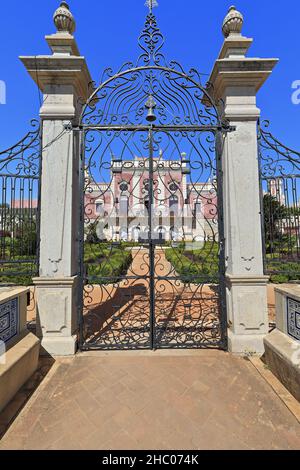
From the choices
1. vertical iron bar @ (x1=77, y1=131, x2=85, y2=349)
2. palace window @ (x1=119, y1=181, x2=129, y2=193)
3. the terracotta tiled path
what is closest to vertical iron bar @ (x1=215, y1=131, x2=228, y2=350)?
the terracotta tiled path

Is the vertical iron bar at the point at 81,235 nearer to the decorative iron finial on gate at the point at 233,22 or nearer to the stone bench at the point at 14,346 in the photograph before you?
A: the stone bench at the point at 14,346

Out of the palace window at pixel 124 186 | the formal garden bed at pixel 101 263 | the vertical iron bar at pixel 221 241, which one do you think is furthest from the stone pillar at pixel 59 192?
the vertical iron bar at pixel 221 241

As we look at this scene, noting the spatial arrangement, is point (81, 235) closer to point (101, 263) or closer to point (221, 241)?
point (101, 263)

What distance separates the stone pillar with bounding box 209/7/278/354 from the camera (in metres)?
3.51

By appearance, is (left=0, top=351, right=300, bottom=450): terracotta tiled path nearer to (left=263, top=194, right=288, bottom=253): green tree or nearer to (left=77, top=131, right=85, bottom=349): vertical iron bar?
(left=77, top=131, right=85, bottom=349): vertical iron bar

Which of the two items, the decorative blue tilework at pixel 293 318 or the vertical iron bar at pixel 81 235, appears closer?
the decorative blue tilework at pixel 293 318

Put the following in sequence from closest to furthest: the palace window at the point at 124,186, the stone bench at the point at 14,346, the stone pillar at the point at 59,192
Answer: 1. the stone bench at the point at 14,346
2. the stone pillar at the point at 59,192
3. the palace window at the point at 124,186

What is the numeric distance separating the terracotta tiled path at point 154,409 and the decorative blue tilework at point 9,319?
746 mm

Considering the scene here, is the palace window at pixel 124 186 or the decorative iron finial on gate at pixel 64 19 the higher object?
the decorative iron finial on gate at pixel 64 19

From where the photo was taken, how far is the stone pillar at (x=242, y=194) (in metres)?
3.51

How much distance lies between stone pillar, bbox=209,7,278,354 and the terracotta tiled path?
1.88 feet

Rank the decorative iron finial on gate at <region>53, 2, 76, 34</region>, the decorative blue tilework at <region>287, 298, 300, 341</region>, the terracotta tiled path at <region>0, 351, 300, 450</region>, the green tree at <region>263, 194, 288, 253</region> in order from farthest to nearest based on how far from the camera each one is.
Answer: the green tree at <region>263, 194, 288, 253</region> → the decorative iron finial on gate at <region>53, 2, 76, 34</region> → the decorative blue tilework at <region>287, 298, 300, 341</region> → the terracotta tiled path at <region>0, 351, 300, 450</region>

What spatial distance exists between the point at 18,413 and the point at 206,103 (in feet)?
17.5

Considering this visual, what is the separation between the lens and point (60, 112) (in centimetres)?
363
